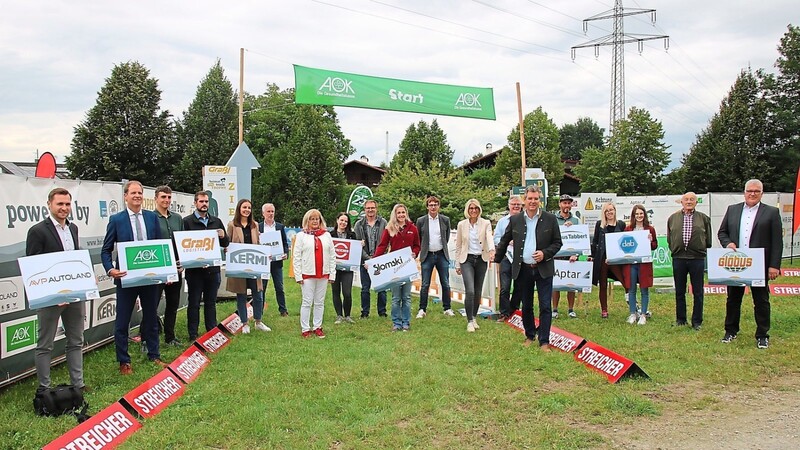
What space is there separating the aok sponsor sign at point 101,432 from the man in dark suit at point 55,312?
0.95m

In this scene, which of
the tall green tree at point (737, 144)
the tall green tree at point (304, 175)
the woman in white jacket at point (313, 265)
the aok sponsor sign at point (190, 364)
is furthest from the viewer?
the tall green tree at point (304, 175)

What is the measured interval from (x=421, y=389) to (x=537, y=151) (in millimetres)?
38731

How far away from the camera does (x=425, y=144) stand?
148ft

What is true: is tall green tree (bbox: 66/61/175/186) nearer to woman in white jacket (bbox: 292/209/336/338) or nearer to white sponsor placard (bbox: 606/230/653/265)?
woman in white jacket (bbox: 292/209/336/338)

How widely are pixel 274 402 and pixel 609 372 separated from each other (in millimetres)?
3616

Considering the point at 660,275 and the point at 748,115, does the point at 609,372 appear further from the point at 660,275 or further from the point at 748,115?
the point at 748,115

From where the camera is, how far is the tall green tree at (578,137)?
303ft

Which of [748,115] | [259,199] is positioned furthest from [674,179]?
[259,199]

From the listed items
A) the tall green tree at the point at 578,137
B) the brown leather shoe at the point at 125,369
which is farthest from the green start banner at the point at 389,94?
the tall green tree at the point at 578,137

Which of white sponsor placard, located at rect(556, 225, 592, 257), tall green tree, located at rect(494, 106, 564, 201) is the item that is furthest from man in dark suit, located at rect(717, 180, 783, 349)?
tall green tree, located at rect(494, 106, 564, 201)

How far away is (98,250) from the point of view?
7816 millimetres

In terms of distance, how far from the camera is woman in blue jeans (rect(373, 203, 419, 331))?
9352 millimetres

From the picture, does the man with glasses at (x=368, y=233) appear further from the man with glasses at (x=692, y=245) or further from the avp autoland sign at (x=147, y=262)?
the man with glasses at (x=692, y=245)

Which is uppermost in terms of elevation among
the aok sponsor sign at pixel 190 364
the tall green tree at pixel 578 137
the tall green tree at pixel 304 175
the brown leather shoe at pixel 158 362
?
the tall green tree at pixel 578 137
